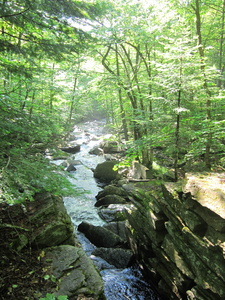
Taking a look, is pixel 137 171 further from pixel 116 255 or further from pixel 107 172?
pixel 116 255

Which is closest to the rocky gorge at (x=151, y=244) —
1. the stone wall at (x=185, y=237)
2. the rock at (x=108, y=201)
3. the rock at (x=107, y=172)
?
the stone wall at (x=185, y=237)

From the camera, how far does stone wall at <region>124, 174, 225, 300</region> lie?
150 inches

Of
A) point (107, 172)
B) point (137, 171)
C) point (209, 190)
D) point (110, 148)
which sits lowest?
point (107, 172)

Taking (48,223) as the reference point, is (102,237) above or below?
below

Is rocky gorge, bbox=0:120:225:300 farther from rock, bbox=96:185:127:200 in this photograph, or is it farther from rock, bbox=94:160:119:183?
rock, bbox=94:160:119:183

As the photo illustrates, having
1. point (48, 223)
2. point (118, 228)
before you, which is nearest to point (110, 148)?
point (118, 228)

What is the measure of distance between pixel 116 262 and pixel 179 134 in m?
4.78

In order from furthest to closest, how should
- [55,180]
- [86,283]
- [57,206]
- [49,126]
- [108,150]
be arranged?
1. [108,150]
2. [57,206]
3. [49,126]
4. [55,180]
5. [86,283]

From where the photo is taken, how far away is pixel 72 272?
3758 mm

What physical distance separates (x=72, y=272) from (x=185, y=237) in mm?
2682

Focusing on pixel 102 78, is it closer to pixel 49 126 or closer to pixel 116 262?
pixel 49 126

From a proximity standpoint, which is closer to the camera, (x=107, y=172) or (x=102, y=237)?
(x=102, y=237)

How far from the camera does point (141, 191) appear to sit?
6.94m

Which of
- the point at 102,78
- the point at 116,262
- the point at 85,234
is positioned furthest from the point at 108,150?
the point at 116,262
